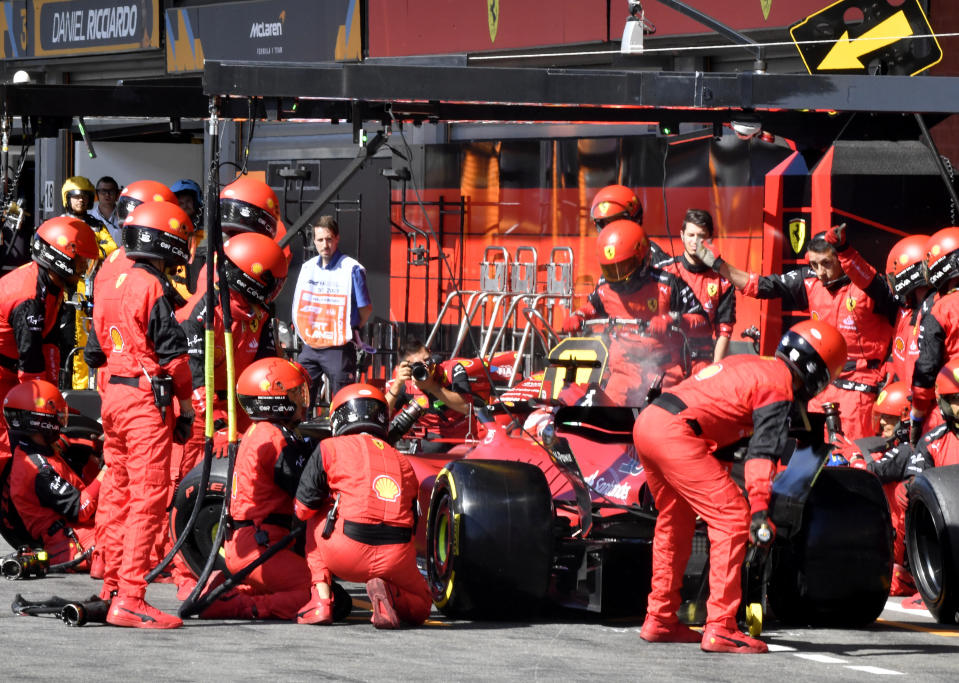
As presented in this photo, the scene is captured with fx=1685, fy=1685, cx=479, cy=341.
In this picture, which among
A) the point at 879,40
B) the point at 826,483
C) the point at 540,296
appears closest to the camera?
the point at 826,483

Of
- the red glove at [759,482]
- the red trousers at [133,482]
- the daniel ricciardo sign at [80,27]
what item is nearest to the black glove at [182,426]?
the red trousers at [133,482]

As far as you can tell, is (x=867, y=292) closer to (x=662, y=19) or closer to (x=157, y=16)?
(x=662, y=19)

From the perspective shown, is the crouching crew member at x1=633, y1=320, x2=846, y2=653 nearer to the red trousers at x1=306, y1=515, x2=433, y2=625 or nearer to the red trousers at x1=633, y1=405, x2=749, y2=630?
the red trousers at x1=633, y1=405, x2=749, y2=630

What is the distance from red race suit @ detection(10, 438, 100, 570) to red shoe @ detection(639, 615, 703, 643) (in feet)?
11.7

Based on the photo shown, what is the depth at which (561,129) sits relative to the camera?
630 inches

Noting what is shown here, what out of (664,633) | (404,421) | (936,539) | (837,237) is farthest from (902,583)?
(404,421)

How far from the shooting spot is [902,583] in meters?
9.18

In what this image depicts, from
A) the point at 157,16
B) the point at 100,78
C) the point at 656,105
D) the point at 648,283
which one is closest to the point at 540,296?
the point at 648,283

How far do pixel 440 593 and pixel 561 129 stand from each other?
340 inches

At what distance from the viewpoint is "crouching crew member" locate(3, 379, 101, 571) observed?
9500 millimetres

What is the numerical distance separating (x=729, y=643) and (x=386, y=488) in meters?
1.76

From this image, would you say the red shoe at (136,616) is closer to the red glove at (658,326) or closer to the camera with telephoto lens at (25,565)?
the camera with telephoto lens at (25,565)

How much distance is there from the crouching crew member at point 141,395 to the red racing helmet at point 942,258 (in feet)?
14.2

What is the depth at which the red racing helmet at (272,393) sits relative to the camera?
8.32 metres
